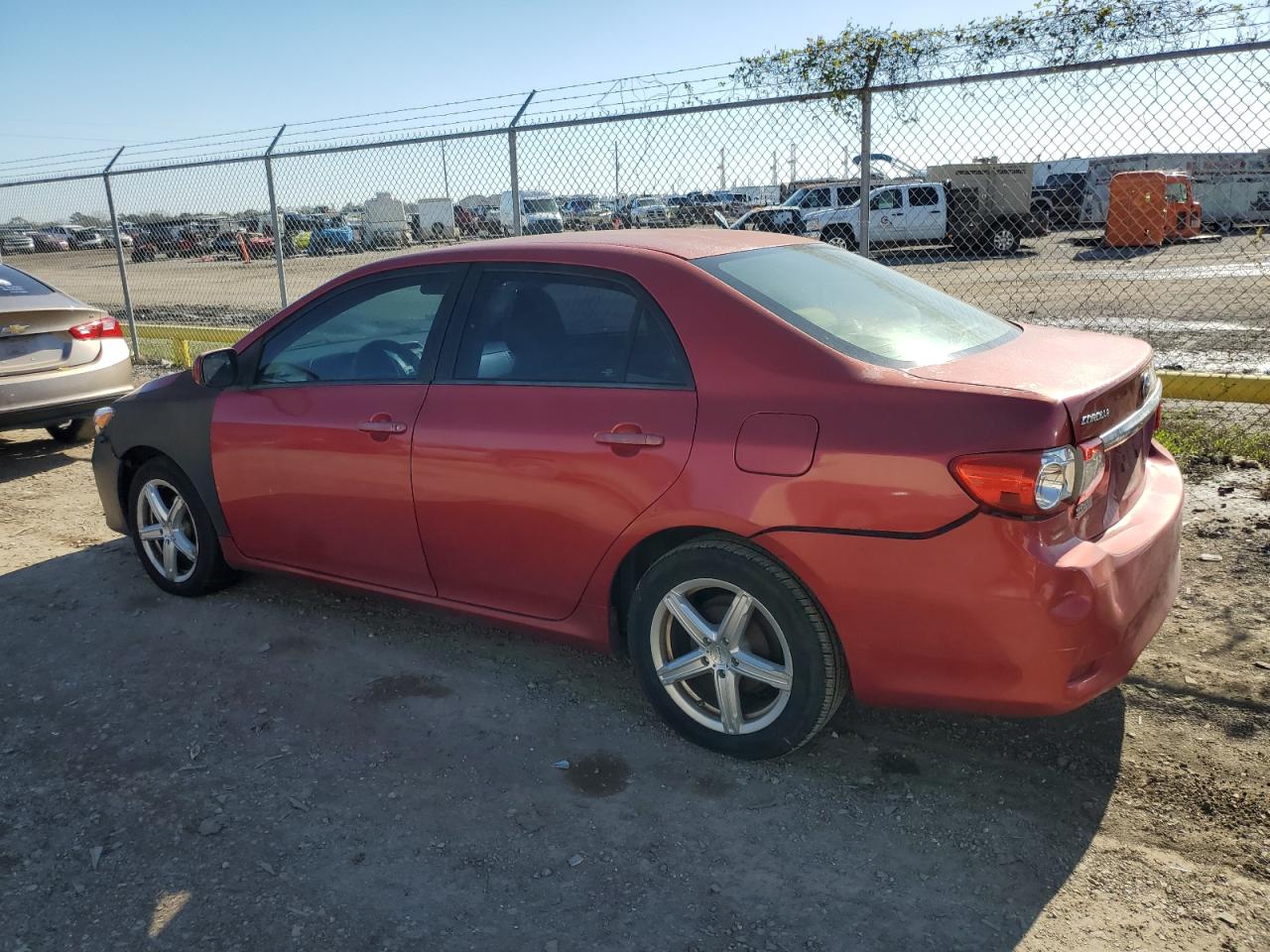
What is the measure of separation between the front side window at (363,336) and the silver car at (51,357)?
365 centimetres

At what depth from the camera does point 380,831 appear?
289 centimetres

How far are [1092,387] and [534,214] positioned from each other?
607 cm

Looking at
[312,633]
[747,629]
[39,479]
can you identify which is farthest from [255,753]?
[39,479]

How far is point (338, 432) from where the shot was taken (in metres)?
3.81

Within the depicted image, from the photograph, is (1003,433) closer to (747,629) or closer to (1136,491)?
(1136,491)

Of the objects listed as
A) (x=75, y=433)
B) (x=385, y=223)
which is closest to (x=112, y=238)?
(x=385, y=223)

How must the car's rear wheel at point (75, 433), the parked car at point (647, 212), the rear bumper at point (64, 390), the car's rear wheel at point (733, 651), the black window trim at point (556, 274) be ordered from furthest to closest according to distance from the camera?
the car's rear wheel at point (75, 433) → the parked car at point (647, 212) → the rear bumper at point (64, 390) → the black window trim at point (556, 274) → the car's rear wheel at point (733, 651)

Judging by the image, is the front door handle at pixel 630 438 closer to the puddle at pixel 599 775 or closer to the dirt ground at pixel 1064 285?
the puddle at pixel 599 775

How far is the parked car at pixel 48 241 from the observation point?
14234 mm

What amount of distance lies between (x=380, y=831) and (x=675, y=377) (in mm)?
1584

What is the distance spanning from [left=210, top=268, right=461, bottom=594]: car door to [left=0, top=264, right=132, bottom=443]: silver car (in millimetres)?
3464

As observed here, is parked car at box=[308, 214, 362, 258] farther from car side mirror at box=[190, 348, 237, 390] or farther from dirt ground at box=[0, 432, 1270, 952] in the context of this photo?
dirt ground at box=[0, 432, 1270, 952]

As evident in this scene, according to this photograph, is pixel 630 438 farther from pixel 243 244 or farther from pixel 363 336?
pixel 243 244

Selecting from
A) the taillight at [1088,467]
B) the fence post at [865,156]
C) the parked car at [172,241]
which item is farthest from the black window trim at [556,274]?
Result: the parked car at [172,241]
